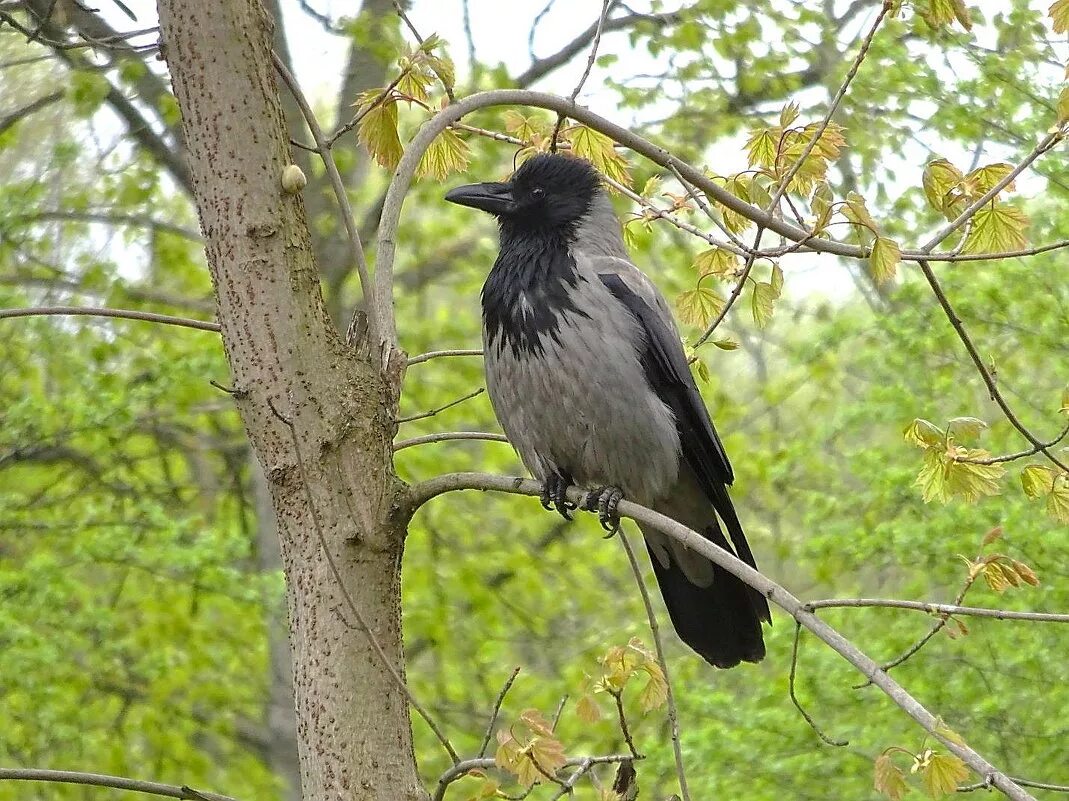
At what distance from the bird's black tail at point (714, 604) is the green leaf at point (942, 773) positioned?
2.08 m

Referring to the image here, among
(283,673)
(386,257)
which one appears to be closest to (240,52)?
(386,257)

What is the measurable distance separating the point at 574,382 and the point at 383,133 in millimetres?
1103

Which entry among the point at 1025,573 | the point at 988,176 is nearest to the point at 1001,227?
the point at 988,176

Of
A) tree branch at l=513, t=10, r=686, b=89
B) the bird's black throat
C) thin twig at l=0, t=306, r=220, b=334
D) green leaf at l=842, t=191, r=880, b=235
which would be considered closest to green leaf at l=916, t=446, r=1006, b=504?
green leaf at l=842, t=191, r=880, b=235

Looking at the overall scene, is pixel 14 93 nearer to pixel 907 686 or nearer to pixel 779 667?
pixel 779 667

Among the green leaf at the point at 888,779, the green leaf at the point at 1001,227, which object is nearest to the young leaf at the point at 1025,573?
the green leaf at the point at 888,779

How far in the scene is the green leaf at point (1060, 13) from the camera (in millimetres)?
3000

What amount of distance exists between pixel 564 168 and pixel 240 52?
210cm

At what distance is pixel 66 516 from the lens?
9.58 m

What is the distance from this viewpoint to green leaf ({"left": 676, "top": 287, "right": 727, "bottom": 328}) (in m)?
3.87

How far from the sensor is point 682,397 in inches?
178

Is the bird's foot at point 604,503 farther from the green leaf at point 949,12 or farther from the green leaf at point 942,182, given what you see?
the green leaf at point 949,12

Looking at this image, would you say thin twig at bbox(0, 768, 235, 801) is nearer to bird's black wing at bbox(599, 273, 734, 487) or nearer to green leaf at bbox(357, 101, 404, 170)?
green leaf at bbox(357, 101, 404, 170)

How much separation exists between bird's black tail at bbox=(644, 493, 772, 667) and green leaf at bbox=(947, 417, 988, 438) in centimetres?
158
